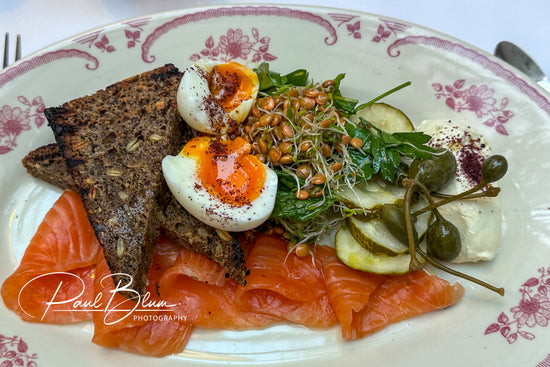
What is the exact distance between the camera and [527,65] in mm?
3957

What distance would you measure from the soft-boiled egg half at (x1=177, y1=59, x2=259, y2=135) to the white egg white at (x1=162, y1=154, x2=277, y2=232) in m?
0.40

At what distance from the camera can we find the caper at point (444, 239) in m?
2.75

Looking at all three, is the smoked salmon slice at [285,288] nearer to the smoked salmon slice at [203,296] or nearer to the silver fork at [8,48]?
the smoked salmon slice at [203,296]

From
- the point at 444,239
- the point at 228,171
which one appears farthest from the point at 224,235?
the point at 444,239

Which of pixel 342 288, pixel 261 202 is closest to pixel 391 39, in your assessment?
pixel 261 202

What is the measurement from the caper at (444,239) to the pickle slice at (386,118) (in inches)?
38.2

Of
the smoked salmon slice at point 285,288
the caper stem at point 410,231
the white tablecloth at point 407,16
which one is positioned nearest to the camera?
the caper stem at point 410,231

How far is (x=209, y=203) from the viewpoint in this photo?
2.72 meters

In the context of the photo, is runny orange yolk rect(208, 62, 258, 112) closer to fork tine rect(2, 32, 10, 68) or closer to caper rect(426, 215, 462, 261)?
caper rect(426, 215, 462, 261)

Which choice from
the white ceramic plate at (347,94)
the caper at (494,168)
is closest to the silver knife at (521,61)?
the white ceramic plate at (347,94)

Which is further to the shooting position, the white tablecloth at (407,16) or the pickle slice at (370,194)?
the white tablecloth at (407,16)

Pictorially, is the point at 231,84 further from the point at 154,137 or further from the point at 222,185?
the point at 222,185

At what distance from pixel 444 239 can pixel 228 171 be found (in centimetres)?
166

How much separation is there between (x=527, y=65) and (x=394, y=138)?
6.58 ft
